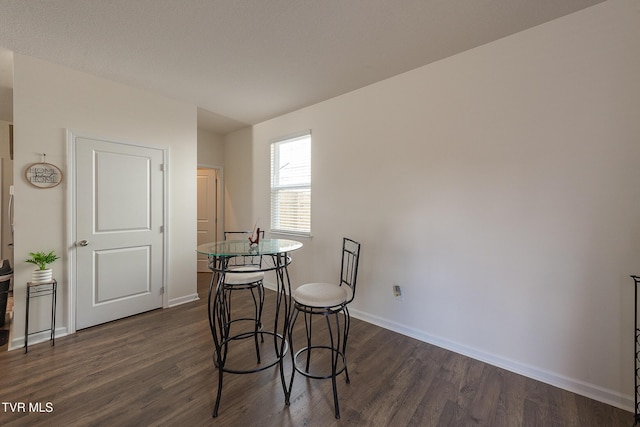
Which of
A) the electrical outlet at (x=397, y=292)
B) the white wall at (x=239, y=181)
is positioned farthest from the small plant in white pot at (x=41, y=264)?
the electrical outlet at (x=397, y=292)

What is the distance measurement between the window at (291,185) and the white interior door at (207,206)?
1610 millimetres

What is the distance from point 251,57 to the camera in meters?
2.41

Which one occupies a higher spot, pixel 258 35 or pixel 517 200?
pixel 258 35

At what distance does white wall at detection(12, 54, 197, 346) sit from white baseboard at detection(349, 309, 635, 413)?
9.85ft

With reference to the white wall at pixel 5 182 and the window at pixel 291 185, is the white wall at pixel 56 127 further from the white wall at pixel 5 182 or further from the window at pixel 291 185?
the white wall at pixel 5 182

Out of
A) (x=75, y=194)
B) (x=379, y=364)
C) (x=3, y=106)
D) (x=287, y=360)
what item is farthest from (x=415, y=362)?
(x=3, y=106)

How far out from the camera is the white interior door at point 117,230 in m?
2.70

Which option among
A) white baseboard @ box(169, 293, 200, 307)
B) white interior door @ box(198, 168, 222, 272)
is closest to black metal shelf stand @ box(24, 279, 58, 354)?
white baseboard @ box(169, 293, 200, 307)

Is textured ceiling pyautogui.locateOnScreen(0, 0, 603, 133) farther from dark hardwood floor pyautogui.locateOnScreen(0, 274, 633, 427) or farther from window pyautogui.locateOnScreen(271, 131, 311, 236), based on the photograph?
dark hardwood floor pyautogui.locateOnScreen(0, 274, 633, 427)

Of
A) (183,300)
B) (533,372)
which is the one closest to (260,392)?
(533,372)

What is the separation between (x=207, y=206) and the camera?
507 cm

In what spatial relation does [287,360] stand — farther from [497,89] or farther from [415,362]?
[497,89]

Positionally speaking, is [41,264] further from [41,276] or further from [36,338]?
[36,338]

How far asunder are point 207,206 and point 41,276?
9.21ft
